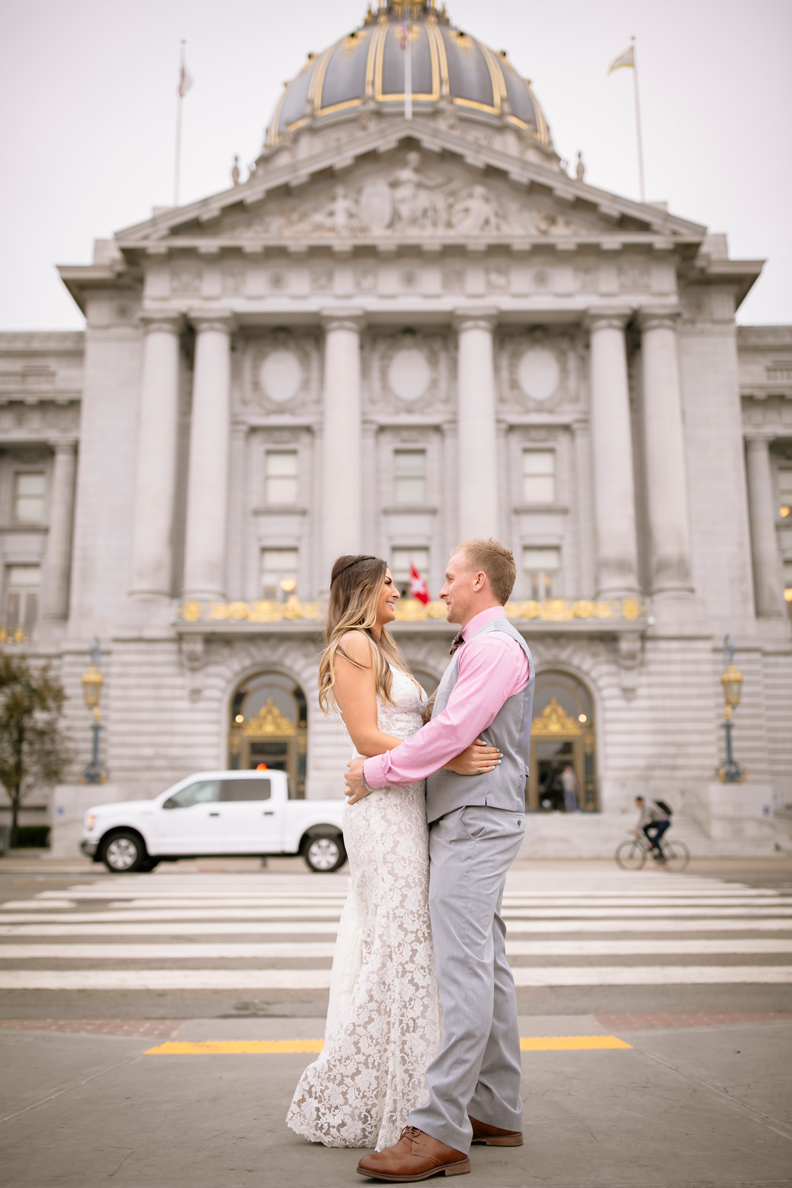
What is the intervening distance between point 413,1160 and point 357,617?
2.10 meters

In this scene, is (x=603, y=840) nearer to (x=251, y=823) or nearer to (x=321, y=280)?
(x=251, y=823)

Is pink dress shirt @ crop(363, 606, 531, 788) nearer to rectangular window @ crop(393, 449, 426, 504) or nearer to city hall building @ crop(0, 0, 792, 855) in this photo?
city hall building @ crop(0, 0, 792, 855)

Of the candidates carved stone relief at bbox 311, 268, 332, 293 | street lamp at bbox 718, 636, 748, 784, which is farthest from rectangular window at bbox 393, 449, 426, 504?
street lamp at bbox 718, 636, 748, 784

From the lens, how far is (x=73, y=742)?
36500 mm

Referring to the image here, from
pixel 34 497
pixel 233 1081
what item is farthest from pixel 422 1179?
pixel 34 497

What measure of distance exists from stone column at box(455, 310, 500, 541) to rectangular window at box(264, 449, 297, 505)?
21.4 feet

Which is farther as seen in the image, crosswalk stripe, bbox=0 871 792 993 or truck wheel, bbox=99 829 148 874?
truck wheel, bbox=99 829 148 874

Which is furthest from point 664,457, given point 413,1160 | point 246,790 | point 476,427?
point 413,1160

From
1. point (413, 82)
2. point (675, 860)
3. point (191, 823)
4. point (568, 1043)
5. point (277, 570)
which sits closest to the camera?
point (568, 1043)

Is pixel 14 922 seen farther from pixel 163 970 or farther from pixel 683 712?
pixel 683 712

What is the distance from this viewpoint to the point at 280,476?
40.2 meters

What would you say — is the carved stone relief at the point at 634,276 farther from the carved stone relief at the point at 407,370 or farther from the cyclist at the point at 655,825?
the cyclist at the point at 655,825

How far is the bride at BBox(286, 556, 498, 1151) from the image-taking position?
13.1 feet

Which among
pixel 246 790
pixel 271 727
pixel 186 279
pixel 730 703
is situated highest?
pixel 186 279
